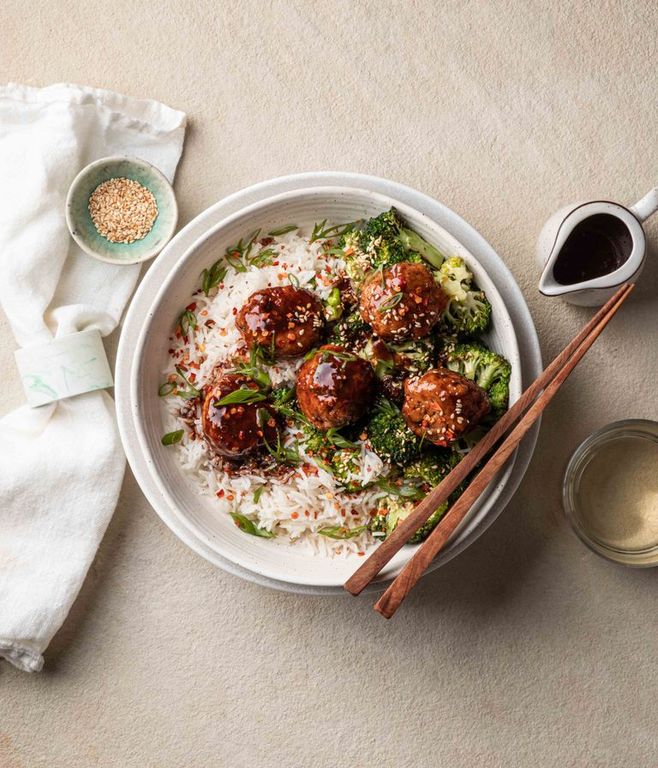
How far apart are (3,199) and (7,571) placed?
1.95 metres

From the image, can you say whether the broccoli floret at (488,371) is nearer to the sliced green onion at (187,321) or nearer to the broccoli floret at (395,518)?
the broccoli floret at (395,518)

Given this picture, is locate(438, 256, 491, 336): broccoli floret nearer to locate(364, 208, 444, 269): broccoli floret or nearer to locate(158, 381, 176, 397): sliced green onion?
locate(364, 208, 444, 269): broccoli floret

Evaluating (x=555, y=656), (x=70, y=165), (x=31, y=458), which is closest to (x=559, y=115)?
(x=70, y=165)

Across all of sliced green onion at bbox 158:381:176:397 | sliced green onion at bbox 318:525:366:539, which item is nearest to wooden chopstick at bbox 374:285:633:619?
sliced green onion at bbox 318:525:366:539

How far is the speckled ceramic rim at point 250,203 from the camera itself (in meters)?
3.18

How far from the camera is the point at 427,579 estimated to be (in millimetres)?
3715

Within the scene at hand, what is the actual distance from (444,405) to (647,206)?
1437 millimetres

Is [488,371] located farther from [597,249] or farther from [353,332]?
[597,249]

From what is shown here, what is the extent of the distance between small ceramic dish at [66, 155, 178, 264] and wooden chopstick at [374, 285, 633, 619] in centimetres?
197

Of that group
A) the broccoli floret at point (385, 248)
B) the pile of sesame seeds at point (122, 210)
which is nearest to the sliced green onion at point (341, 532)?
the broccoli floret at point (385, 248)

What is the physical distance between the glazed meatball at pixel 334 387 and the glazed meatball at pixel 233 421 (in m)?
0.23

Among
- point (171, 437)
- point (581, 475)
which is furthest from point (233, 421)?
point (581, 475)

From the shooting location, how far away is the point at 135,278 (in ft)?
11.9

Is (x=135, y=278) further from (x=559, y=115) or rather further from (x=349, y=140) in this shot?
(x=559, y=115)
